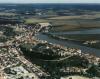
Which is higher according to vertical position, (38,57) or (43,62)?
(43,62)

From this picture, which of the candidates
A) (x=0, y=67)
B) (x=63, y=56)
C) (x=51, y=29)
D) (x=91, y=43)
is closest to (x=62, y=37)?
(x=91, y=43)

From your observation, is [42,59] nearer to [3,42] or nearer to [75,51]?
[75,51]

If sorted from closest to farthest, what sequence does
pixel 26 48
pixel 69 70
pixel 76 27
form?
1. pixel 69 70
2. pixel 26 48
3. pixel 76 27

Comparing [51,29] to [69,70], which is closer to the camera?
[69,70]

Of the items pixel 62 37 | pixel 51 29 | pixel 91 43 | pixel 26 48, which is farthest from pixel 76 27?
pixel 26 48

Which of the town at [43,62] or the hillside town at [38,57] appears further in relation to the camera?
the hillside town at [38,57]

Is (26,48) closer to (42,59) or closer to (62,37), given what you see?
(42,59)

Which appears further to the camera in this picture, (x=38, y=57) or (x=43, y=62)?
(x=38, y=57)

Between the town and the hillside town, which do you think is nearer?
the town

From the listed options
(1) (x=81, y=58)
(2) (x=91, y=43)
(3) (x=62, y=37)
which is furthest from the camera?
(3) (x=62, y=37)
